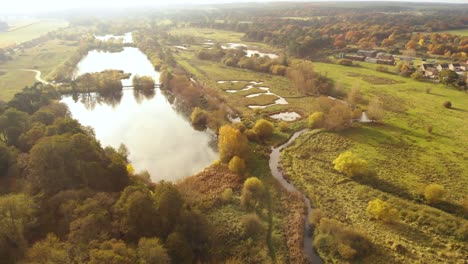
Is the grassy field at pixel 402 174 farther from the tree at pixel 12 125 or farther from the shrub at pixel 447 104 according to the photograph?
the tree at pixel 12 125

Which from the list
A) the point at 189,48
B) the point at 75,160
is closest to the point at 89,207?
the point at 75,160

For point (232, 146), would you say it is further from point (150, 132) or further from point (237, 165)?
point (150, 132)

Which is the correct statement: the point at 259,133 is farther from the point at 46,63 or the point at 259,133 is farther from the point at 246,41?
the point at 246,41

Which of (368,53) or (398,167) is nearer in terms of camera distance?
(398,167)

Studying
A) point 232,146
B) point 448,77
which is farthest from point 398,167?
point 448,77

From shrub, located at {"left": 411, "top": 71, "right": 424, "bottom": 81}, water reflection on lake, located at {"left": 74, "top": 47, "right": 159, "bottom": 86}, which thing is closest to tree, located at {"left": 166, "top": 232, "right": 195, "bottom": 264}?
water reflection on lake, located at {"left": 74, "top": 47, "right": 159, "bottom": 86}

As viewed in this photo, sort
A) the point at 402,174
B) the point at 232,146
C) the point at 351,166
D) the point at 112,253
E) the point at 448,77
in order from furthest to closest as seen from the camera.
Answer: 1. the point at 448,77
2. the point at 232,146
3. the point at 402,174
4. the point at 351,166
5. the point at 112,253
